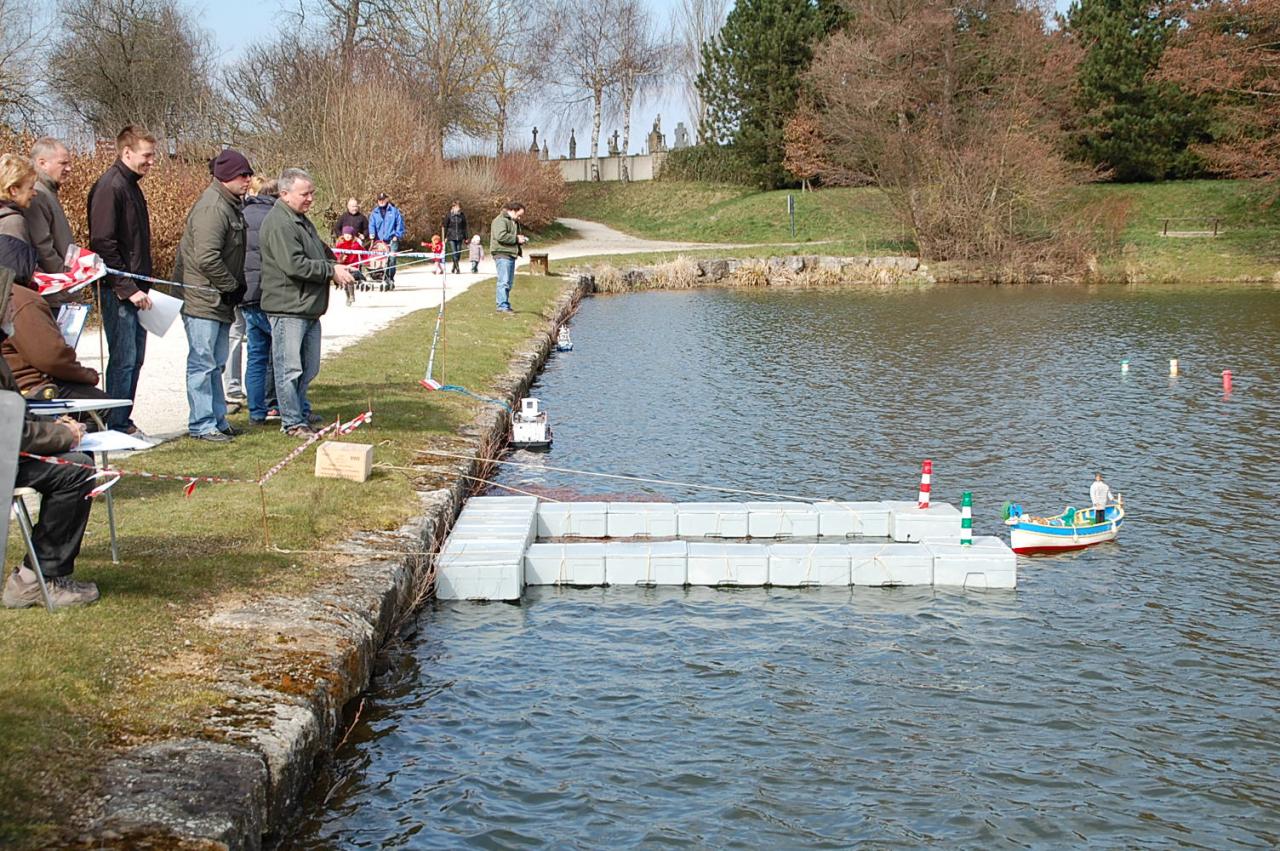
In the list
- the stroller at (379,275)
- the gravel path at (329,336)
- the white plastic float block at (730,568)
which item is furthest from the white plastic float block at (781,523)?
the stroller at (379,275)

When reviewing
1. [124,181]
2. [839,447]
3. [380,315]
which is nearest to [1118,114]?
[380,315]

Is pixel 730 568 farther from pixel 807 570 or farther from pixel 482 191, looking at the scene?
pixel 482 191

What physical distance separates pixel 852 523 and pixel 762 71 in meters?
47.6

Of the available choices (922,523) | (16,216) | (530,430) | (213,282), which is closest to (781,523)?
(922,523)

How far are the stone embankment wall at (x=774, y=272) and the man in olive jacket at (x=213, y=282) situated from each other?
2662 centimetres

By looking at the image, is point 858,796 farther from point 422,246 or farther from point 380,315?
point 422,246

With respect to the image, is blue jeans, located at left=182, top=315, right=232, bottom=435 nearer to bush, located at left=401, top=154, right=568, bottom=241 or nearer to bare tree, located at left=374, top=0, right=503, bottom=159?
bush, located at left=401, top=154, right=568, bottom=241

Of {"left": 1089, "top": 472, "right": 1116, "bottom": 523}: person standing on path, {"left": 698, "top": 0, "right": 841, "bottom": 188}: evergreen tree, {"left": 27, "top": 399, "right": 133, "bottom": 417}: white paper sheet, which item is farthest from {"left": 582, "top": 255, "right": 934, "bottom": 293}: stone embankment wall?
{"left": 27, "top": 399, "right": 133, "bottom": 417}: white paper sheet

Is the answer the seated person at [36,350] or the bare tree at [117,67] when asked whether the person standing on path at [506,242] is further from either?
the bare tree at [117,67]

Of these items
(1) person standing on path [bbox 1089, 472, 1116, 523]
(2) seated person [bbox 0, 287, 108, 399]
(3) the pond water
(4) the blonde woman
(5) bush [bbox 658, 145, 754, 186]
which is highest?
(5) bush [bbox 658, 145, 754, 186]

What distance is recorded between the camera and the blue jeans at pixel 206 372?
1048cm

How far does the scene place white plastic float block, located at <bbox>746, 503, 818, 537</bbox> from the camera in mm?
10844

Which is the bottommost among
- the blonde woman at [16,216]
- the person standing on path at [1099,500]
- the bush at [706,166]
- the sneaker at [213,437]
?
the person standing on path at [1099,500]

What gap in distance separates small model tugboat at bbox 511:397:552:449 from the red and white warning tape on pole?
2.03m
